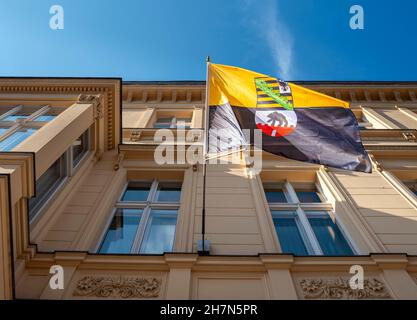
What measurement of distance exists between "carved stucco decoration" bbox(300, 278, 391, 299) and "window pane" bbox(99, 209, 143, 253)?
368cm

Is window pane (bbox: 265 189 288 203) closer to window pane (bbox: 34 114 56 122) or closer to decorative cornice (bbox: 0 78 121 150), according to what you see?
decorative cornice (bbox: 0 78 121 150)

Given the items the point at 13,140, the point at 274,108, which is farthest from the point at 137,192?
the point at 274,108

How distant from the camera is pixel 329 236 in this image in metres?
7.39

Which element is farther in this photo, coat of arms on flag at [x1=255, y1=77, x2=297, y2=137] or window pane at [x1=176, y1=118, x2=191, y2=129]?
window pane at [x1=176, y1=118, x2=191, y2=129]

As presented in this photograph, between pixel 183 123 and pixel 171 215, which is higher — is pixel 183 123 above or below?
above

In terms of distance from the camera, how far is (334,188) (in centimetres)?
857

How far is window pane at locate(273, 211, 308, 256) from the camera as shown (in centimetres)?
687

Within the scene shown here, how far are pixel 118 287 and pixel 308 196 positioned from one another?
6.04 m

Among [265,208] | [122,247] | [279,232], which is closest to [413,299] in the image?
[279,232]

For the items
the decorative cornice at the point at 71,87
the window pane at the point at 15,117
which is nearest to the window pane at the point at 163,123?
the decorative cornice at the point at 71,87

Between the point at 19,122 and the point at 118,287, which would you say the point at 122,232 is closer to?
the point at 118,287

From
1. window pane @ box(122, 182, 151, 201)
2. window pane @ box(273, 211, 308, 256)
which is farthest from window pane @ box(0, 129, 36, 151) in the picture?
window pane @ box(273, 211, 308, 256)
